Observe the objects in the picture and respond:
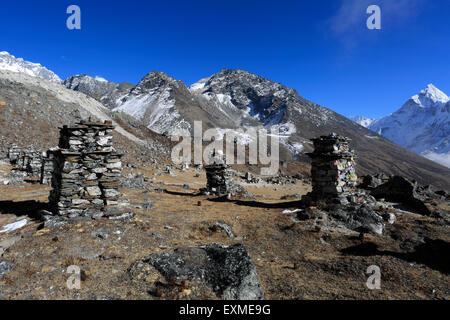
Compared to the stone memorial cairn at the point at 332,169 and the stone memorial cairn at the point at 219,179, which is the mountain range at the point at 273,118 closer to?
the stone memorial cairn at the point at 219,179

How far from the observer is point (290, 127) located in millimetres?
140250

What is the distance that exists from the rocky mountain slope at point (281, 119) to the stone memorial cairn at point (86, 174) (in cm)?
7785

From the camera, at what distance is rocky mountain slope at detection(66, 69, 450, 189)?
328 ft

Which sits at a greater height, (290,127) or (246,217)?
(290,127)

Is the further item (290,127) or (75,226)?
(290,127)

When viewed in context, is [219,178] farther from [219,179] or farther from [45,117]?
[45,117]

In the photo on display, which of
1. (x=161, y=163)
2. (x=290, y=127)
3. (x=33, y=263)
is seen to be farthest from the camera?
(x=290, y=127)

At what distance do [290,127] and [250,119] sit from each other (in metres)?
40.2

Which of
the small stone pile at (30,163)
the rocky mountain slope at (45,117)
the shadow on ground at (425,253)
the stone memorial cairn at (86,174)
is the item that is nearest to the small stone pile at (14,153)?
the small stone pile at (30,163)

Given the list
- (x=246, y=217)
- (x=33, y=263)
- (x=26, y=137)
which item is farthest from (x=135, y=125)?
(x=33, y=263)

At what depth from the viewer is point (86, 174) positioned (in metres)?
9.10

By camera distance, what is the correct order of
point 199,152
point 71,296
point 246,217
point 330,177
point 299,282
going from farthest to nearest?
point 199,152 < point 330,177 < point 246,217 < point 299,282 < point 71,296

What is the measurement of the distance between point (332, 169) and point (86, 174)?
12.6 meters

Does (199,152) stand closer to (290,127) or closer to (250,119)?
(290,127)
